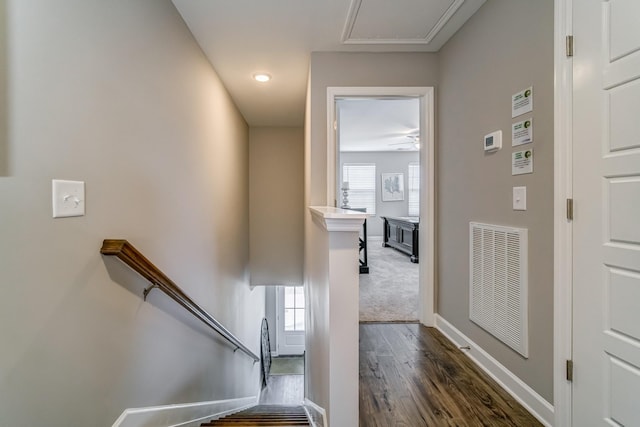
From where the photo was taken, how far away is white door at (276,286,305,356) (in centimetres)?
800

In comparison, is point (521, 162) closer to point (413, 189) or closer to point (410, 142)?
point (410, 142)

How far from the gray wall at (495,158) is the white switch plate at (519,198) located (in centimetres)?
3

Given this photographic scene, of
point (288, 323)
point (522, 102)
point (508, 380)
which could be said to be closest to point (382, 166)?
point (288, 323)

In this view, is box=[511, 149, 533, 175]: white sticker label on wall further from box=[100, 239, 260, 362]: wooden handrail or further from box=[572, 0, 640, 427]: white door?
box=[100, 239, 260, 362]: wooden handrail

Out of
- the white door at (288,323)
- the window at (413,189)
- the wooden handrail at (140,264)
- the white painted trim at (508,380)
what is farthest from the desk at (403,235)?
the wooden handrail at (140,264)

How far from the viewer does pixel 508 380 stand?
172 centimetres

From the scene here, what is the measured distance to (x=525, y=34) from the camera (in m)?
1.60

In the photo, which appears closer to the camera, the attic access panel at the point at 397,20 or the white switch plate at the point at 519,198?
the white switch plate at the point at 519,198

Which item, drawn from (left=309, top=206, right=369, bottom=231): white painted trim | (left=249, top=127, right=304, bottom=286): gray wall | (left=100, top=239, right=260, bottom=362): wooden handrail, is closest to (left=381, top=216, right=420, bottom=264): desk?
(left=249, top=127, right=304, bottom=286): gray wall

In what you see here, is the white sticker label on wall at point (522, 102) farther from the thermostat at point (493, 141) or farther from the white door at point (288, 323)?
the white door at point (288, 323)

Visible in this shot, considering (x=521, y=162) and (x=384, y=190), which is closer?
(x=521, y=162)

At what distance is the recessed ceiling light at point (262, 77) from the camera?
3.01 metres

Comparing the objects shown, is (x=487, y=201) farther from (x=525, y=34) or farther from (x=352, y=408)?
(x=352, y=408)

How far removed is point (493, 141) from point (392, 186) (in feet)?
23.5
